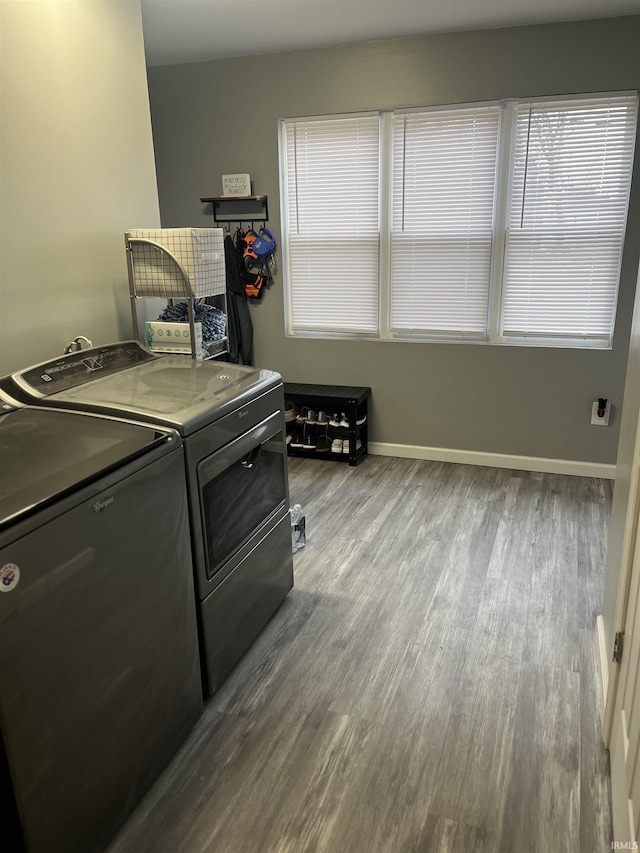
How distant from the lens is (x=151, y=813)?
1.70 metres

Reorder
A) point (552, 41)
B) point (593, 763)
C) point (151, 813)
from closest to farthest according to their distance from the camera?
point (151, 813) < point (593, 763) < point (552, 41)

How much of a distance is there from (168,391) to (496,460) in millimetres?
2735

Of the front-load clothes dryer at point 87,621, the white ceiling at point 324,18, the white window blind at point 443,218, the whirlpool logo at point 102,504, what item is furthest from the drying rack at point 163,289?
the white window blind at point 443,218

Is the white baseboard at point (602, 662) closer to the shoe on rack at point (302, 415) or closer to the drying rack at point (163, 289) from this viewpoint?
the drying rack at point (163, 289)

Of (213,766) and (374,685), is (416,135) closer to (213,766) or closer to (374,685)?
→ (374,685)

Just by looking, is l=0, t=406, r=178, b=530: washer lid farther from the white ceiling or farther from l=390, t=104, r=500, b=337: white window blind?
l=390, t=104, r=500, b=337: white window blind

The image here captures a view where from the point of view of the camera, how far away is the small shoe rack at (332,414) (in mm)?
4133

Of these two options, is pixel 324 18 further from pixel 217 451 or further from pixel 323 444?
pixel 217 451

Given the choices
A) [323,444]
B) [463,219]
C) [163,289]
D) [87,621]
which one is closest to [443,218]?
[463,219]

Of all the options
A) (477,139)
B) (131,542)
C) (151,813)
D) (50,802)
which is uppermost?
(477,139)

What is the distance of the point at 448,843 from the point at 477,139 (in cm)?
358

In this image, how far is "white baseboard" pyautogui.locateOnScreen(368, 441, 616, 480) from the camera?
3.96 m

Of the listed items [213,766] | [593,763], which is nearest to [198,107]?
[213,766]

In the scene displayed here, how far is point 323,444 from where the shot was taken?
4.35 m
